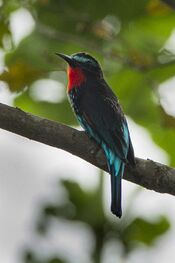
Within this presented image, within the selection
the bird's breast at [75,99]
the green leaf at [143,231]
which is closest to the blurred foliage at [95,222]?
the green leaf at [143,231]

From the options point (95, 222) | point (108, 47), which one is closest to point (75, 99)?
point (95, 222)

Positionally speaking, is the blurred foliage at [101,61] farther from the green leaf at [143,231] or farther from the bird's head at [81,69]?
the bird's head at [81,69]

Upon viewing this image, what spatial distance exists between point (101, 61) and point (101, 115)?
68.6 inches

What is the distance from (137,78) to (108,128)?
1729mm

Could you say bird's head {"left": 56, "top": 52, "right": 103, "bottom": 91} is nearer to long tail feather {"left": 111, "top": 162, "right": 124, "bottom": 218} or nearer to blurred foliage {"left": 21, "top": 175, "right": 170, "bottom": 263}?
blurred foliage {"left": 21, "top": 175, "right": 170, "bottom": 263}

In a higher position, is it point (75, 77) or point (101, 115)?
point (101, 115)

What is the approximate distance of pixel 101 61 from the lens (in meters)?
7.51

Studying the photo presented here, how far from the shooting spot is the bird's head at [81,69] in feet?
21.0

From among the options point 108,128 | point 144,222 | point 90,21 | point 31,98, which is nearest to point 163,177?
point 108,128

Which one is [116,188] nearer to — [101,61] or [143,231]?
[143,231]

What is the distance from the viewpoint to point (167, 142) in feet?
23.8

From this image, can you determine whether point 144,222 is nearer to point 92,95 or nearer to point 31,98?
point 92,95

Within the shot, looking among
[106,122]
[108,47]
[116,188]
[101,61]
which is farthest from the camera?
[101,61]

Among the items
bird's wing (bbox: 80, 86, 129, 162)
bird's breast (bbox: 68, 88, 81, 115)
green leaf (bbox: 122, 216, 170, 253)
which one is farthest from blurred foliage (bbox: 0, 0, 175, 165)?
green leaf (bbox: 122, 216, 170, 253)
